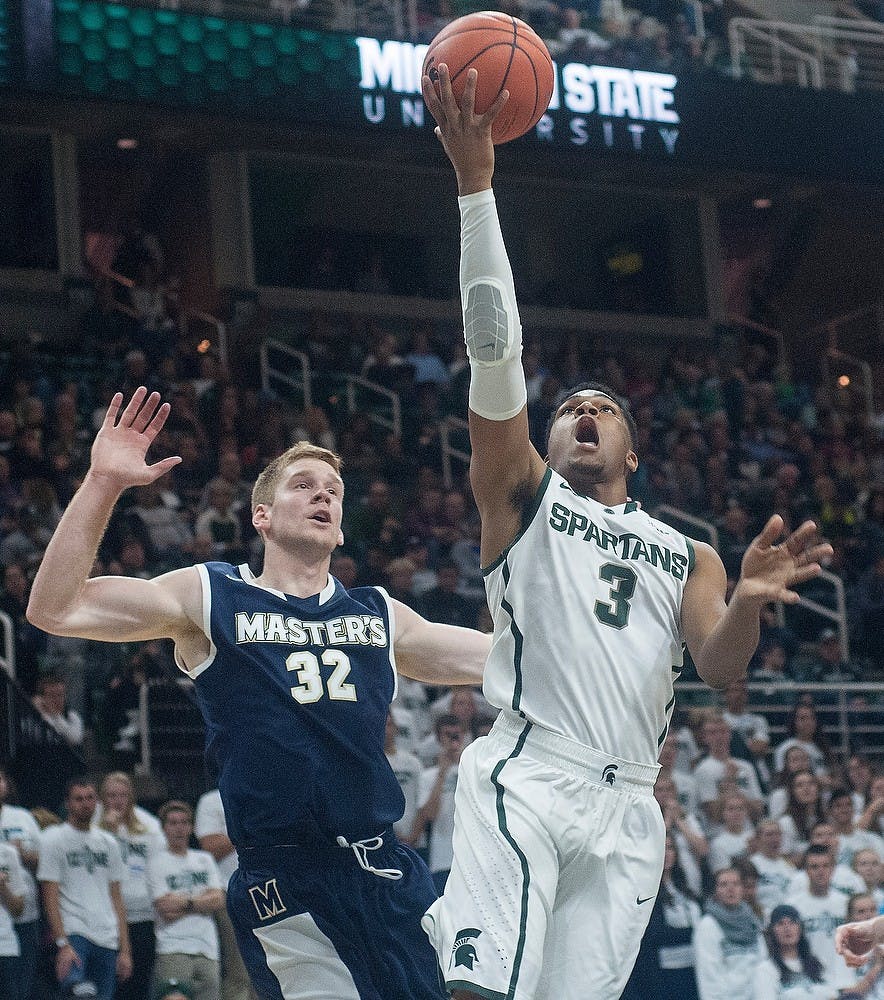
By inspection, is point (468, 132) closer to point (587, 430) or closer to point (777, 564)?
point (587, 430)

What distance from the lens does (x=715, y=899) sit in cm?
992

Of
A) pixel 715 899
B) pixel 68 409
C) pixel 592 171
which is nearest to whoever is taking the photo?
pixel 715 899

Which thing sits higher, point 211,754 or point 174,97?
point 174,97

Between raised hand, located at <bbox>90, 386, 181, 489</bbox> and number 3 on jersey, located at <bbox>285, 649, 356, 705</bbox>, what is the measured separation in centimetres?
73

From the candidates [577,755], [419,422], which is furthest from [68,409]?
[577,755]

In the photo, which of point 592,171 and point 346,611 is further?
point 592,171

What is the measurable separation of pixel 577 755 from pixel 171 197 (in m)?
16.6

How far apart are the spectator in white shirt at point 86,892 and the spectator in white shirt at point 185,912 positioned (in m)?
0.21

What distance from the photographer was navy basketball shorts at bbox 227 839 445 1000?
4898mm

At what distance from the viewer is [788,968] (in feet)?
32.1

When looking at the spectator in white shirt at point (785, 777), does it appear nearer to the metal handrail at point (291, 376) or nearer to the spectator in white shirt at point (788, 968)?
the spectator in white shirt at point (788, 968)

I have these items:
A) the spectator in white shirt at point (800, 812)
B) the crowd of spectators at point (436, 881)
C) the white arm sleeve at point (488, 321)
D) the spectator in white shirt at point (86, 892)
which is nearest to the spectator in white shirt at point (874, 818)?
the crowd of spectators at point (436, 881)

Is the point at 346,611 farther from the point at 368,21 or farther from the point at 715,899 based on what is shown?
the point at 368,21

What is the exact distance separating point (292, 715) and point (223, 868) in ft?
16.4
